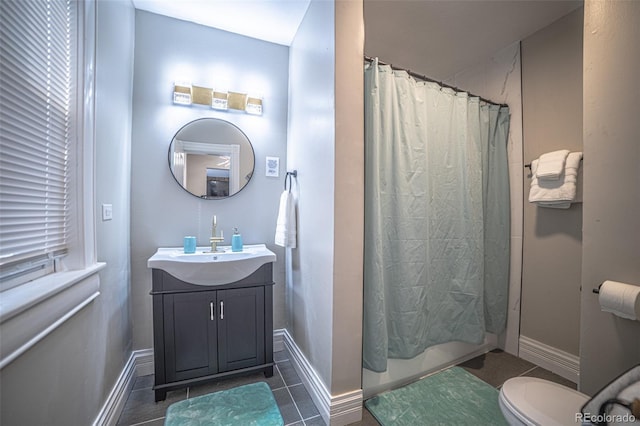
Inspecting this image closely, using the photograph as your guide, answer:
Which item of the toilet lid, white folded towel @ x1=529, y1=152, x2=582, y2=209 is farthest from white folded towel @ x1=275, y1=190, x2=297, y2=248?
white folded towel @ x1=529, y1=152, x2=582, y2=209

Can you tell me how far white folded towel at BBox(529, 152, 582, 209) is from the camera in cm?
166

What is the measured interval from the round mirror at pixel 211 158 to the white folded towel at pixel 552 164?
2.19 metres

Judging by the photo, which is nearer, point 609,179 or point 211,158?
point 609,179

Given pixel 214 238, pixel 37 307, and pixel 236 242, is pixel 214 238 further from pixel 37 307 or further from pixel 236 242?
pixel 37 307

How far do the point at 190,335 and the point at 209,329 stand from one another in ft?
0.37

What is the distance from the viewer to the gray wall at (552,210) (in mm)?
1764

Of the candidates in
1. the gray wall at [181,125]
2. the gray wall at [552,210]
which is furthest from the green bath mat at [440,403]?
the gray wall at [181,125]

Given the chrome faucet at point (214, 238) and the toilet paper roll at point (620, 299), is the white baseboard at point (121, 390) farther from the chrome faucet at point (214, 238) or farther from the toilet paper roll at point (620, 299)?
the toilet paper roll at point (620, 299)

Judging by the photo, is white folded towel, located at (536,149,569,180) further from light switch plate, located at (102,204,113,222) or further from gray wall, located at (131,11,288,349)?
light switch plate, located at (102,204,113,222)

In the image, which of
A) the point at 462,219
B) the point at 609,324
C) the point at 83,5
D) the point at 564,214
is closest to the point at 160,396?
the point at 83,5

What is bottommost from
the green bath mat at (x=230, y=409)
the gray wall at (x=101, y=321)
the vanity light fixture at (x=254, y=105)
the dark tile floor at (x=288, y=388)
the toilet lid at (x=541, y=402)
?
the dark tile floor at (x=288, y=388)

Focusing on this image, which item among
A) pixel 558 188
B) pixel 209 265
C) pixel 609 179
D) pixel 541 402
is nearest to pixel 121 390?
pixel 209 265

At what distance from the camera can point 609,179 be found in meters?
1.13

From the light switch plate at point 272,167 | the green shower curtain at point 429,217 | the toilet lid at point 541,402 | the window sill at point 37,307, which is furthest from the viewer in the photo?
the light switch plate at point 272,167
